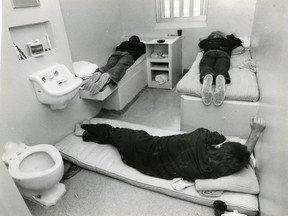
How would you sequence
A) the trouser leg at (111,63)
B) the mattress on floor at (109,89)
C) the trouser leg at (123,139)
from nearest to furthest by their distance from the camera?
the trouser leg at (123,139) < the mattress on floor at (109,89) < the trouser leg at (111,63)

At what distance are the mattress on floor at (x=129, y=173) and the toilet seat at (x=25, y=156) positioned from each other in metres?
0.28

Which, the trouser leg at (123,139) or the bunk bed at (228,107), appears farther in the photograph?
the bunk bed at (228,107)

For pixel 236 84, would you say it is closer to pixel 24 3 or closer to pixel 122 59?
pixel 122 59

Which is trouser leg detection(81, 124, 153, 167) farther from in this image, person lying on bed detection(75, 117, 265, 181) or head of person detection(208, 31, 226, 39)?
head of person detection(208, 31, 226, 39)

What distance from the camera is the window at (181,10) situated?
3.13 meters

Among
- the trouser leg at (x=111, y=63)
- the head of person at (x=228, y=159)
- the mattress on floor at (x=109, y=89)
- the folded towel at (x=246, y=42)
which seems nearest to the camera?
the head of person at (x=228, y=159)

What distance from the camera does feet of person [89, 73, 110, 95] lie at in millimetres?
2154

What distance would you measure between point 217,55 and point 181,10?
1.07 m

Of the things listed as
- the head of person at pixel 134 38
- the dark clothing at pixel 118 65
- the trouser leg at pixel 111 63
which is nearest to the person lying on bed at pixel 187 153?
the dark clothing at pixel 118 65

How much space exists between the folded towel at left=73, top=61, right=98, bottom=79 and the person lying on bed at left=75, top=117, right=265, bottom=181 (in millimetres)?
850

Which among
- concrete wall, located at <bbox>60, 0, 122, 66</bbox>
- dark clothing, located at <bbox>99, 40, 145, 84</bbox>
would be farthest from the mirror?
dark clothing, located at <bbox>99, 40, 145, 84</bbox>

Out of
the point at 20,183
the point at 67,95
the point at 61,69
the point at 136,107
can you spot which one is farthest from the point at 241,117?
the point at 20,183

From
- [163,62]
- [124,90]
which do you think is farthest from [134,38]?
[124,90]

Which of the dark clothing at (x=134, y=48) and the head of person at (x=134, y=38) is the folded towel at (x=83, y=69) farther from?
the head of person at (x=134, y=38)
